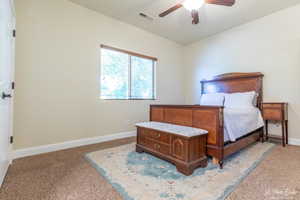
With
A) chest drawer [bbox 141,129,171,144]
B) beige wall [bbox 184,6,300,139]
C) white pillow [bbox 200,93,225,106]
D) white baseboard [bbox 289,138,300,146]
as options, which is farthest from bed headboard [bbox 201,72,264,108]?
chest drawer [bbox 141,129,171,144]

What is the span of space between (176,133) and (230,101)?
2094mm

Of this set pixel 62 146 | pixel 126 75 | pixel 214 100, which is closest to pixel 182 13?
pixel 126 75

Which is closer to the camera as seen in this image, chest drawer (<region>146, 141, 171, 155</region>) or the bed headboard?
chest drawer (<region>146, 141, 171, 155</region>)

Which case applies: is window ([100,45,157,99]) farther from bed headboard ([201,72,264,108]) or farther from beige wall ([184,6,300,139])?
beige wall ([184,6,300,139])

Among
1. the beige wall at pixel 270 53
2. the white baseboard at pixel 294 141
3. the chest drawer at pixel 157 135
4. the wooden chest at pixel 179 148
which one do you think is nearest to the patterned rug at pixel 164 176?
the wooden chest at pixel 179 148

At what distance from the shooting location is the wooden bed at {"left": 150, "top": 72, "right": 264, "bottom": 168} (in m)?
1.89

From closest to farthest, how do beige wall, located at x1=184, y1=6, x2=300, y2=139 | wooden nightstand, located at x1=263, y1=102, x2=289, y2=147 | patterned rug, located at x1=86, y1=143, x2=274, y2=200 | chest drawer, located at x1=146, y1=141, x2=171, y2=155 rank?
patterned rug, located at x1=86, y1=143, x2=274, y2=200 < chest drawer, located at x1=146, y1=141, x2=171, y2=155 < wooden nightstand, located at x1=263, y1=102, x2=289, y2=147 < beige wall, located at x1=184, y1=6, x2=300, y2=139

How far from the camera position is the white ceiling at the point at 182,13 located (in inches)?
112

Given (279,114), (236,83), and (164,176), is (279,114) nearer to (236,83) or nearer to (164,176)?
(236,83)

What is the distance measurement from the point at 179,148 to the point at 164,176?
364 millimetres

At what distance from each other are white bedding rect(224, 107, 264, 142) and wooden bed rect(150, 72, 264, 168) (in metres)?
0.11

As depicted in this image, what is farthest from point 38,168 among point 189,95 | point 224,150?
point 189,95

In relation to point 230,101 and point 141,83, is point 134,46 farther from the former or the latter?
point 230,101

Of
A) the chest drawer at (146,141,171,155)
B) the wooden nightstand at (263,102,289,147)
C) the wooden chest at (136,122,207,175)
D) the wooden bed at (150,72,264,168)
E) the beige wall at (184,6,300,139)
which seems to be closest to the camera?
the wooden chest at (136,122,207,175)
